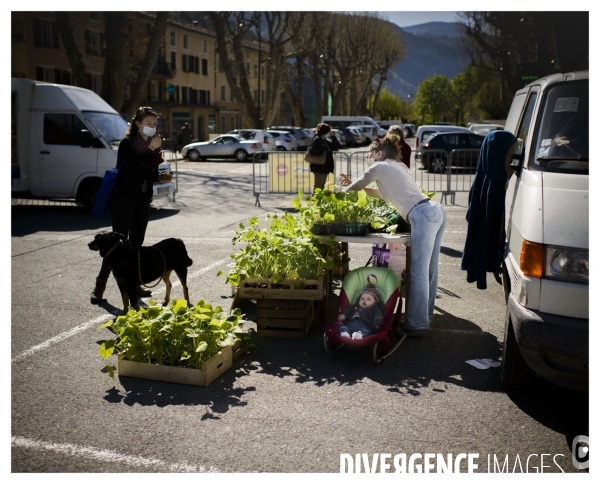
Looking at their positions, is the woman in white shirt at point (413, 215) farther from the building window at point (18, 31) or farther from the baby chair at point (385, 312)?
the building window at point (18, 31)

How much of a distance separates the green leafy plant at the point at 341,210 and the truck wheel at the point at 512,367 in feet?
6.24

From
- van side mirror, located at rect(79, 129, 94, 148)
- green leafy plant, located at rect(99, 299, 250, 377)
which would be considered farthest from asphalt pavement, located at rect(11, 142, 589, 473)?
van side mirror, located at rect(79, 129, 94, 148)

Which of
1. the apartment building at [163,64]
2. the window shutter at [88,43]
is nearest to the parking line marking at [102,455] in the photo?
the apartment building at [163,64]

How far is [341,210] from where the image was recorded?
20.7 feet

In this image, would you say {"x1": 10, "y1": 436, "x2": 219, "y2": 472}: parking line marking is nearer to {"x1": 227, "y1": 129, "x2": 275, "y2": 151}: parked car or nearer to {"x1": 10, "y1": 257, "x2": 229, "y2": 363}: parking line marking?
{"x1": 10, "y1": 257, "x2": 229, "y2": 363}: parking line marking

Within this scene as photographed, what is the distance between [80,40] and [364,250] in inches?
1770

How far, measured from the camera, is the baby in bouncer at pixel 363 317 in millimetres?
5512

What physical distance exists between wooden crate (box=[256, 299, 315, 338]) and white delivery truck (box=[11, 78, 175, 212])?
29.5ft

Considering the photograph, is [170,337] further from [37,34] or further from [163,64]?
[163,64]

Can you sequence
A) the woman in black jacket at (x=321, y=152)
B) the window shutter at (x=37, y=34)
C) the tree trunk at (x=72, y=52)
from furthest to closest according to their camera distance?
the window shutter at (x=37, y=34) → the tree trunk at (x=72, y=52) → the woman in black jacket at (x=321, y=152)

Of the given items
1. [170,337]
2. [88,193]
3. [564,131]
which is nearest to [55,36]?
[88,193]

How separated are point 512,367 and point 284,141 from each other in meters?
37.1
